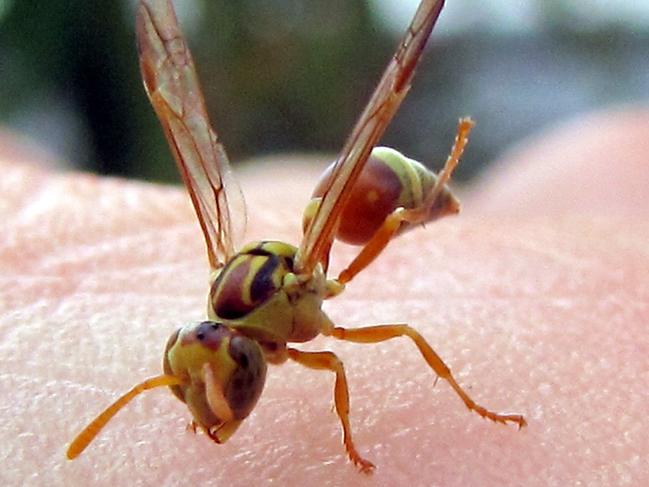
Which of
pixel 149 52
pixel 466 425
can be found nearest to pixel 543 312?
pixel 466 425

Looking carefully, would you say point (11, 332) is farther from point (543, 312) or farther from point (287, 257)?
point (543, 312)

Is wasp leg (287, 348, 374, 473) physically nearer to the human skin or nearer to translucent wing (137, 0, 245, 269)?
the human skin

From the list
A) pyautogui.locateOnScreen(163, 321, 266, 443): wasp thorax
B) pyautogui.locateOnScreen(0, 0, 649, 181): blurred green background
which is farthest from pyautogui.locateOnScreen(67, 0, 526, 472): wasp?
pyautogui.locateOnScreen(0, 0, 649, 181): blurred green background

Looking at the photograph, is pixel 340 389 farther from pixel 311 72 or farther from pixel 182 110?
pixel 311 72

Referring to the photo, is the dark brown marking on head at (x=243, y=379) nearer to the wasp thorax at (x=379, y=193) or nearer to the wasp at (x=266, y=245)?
the wasp at (x=266, y=245)

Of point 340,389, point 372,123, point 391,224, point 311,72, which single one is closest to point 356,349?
point 391,224

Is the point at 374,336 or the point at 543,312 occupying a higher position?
the point at 374,336

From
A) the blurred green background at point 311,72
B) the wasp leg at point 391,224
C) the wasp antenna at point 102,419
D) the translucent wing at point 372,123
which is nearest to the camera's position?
the wasp antenna at point 102,419

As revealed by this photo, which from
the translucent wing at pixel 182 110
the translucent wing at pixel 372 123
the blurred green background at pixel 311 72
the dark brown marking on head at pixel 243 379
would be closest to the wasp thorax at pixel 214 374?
the dark brown marking on head at pixel 243 379
